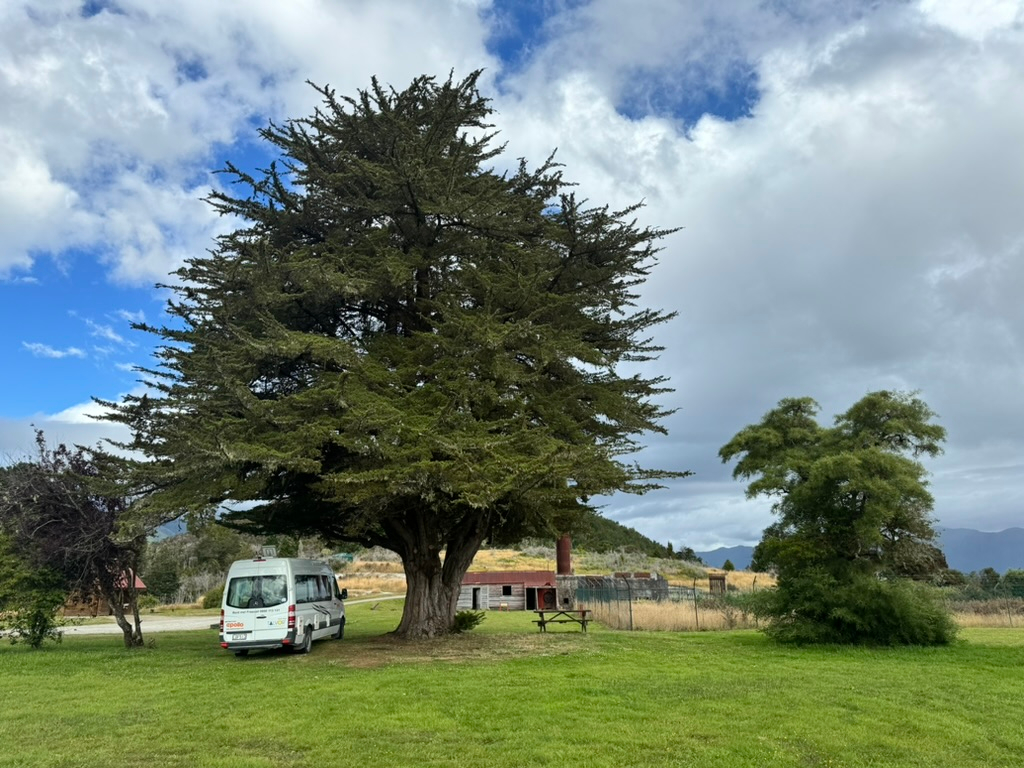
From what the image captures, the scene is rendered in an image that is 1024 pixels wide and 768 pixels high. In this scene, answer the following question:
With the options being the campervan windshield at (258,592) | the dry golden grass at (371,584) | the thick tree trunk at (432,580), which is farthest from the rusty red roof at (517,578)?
the campervan windshield at (258,592)

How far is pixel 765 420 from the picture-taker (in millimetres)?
22219

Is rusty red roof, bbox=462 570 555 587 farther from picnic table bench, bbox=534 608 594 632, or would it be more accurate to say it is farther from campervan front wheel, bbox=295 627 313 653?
campervan front wheel, bbox=295 627 313 653

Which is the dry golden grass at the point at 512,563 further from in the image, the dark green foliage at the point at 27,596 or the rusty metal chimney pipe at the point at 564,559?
the dark green foliage at the point at 27,596

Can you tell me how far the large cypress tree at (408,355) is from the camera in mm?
15680

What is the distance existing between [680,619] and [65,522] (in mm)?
19470

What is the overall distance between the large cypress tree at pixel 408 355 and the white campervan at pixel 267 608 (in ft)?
5.53

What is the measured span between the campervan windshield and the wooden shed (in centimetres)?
2933

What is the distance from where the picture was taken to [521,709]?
31.3 feet

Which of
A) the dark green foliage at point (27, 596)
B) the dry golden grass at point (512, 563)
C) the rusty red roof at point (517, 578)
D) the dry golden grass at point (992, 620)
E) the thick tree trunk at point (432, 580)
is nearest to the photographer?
the thick tree trunk at point (432, 580)

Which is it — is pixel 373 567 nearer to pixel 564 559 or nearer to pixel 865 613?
pixel 564 559

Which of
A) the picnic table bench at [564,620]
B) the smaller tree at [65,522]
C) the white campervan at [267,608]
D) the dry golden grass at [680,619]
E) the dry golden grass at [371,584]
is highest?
the smaller tree at [65,522]

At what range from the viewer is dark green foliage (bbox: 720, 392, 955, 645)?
59.2 feet


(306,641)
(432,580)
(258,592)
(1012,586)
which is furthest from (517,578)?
(258,592)

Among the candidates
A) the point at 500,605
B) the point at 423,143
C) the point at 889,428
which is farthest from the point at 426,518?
the point at 500,605
